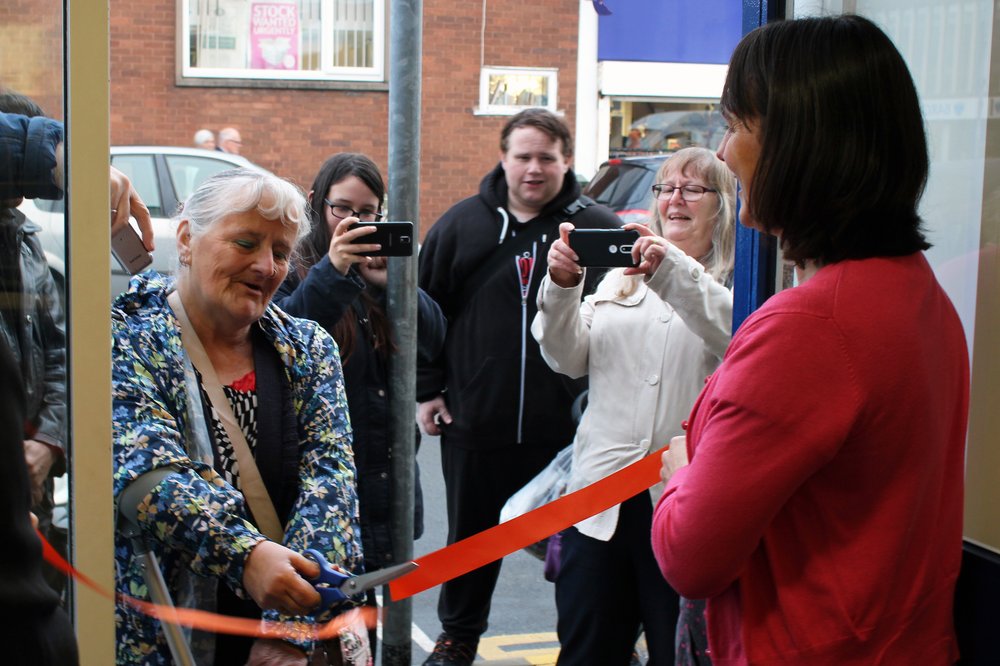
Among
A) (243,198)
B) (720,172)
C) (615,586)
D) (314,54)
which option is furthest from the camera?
(314,54)

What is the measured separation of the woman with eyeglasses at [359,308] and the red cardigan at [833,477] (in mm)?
1789

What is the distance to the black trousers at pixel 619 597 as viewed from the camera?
9.84ft

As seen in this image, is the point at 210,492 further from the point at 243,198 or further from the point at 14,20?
the point at 14,20

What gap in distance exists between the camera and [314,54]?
1593 centimetres

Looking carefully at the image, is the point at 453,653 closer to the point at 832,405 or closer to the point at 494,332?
the point at 494,332

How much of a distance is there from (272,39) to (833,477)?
15378 millimetres

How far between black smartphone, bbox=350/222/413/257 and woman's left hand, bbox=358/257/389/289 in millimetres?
255

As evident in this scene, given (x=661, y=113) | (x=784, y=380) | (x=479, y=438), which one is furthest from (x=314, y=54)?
(x=784, y=380)

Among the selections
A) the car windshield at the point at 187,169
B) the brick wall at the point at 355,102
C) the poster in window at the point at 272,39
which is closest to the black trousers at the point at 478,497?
the car windshield at the point at 187,169

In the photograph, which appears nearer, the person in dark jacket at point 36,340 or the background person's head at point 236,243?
the person in dark jacket at point 36,340

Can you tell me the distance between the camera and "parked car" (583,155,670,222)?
366 inches

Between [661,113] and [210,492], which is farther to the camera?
[661,113]

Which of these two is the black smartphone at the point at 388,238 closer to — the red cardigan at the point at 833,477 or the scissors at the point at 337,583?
the scissors at the point at 337,583

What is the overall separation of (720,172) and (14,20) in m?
2.29
